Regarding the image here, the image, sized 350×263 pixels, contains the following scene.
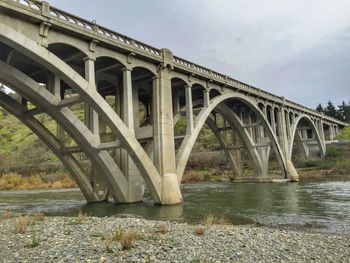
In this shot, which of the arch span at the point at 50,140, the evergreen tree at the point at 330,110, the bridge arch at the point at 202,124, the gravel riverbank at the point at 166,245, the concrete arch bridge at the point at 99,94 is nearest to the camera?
the gravel riverbank at the point at 166,245

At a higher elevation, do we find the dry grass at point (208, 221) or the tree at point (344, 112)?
the tree at point (344, 112)

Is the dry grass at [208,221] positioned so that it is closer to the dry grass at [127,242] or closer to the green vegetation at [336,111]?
the dry grass at [127,242]

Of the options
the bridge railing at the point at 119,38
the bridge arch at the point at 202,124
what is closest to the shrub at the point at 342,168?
the bridge arch at the point at 202,124

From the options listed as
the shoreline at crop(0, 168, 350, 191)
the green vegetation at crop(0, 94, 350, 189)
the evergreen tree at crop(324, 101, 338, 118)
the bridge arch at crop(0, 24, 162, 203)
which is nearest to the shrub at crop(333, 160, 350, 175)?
the green vegetation at crop(0, 94, 350, 189)

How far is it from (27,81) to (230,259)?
17249 mm

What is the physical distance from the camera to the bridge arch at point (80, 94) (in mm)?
18688

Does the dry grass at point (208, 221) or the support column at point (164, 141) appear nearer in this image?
the dry grass at point (208, 221)

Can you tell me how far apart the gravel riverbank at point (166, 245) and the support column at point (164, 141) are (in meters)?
12.2

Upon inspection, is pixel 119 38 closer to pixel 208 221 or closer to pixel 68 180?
pixel 208 221

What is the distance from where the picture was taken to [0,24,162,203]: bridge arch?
61.3 ft

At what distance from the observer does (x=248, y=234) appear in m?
12.7

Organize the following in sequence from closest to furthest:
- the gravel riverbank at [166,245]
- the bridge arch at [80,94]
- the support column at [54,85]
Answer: the gravel riverbank at [166,245] → the bridge arch at [80,94] → the support column at [54,85]

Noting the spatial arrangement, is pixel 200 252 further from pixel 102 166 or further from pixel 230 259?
pixel 102 166

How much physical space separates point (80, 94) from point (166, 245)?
13.7 meters
